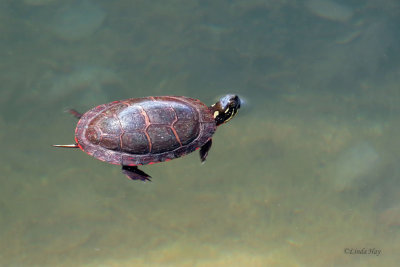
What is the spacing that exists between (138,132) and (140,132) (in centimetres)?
2

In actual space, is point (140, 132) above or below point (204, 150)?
below

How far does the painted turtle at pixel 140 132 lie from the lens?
3900mm

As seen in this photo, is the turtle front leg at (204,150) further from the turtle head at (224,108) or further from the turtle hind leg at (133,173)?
the turtle hind leg at (133,173)

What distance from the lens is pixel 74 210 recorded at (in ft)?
14.8

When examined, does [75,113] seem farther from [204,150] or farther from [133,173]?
[204,150]

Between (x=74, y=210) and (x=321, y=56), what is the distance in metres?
3.95

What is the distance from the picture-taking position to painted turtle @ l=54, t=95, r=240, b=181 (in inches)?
154

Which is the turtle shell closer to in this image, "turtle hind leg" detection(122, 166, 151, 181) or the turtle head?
"turtle hind leg" detection(122, 166, 151, 181)

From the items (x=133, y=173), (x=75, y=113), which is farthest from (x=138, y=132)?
(x=75, y=113)

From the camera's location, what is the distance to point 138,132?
391 centimetres

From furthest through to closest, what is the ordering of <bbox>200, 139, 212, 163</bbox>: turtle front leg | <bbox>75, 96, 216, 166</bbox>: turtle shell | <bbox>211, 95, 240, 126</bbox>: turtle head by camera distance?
<bbox>211, 95, 240, 126</bbox>: turtle head, <bbox>200, 139, 212, 163</bbox>: turtle front leg, <bbox>75, 96, 216, 166</bbox>: turtle shell

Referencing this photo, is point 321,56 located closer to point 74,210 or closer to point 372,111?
point 372,111

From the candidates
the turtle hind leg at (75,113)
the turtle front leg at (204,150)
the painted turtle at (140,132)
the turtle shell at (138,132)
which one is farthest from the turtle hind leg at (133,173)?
the turtle hind leg at (75,113)

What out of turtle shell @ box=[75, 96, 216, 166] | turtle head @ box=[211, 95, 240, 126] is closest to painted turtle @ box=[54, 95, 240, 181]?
turtle shell @ box=[75, 96, 216, 166]
